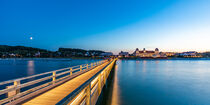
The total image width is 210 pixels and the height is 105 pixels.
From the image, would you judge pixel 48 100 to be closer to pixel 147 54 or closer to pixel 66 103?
pixel 66 103

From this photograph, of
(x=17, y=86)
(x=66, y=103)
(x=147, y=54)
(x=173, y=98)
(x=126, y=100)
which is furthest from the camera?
(x=147, y=54)

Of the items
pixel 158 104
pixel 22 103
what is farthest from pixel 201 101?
pixel 22 103

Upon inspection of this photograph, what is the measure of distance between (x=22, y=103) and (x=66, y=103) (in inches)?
126

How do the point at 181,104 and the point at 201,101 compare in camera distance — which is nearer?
the point at 181,104

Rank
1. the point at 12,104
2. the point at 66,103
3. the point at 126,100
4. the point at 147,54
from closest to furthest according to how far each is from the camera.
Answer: the point at 66,103, the point at 12,104, the point at 126,100, the point at 147,54

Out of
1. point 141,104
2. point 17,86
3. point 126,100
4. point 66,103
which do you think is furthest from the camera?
point 126,100

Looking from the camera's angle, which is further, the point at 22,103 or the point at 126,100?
the point at 126,100

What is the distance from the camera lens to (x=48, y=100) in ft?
15.7

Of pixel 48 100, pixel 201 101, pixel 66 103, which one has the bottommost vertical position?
pixel 201 101

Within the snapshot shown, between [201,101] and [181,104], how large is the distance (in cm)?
272

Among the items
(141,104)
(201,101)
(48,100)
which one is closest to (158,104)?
(141,104)

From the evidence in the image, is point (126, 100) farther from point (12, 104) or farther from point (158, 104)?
point (12, 104)

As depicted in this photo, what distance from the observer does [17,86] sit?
4730 mm

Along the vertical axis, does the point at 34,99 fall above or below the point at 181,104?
above
